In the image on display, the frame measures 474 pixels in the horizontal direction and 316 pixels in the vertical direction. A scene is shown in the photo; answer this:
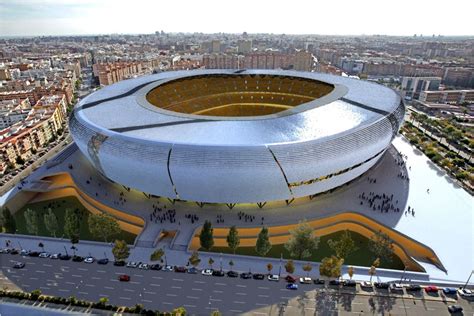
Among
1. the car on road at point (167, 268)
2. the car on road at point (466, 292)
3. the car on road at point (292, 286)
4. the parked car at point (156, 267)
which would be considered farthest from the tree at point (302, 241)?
the car on road at point (466, 292)

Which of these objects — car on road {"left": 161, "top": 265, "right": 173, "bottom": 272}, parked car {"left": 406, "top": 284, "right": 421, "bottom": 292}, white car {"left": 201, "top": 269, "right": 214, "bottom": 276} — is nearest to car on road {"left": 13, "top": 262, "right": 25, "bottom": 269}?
car on road {"left": 161, "top": 265, "right": 173, "bottom": 272}

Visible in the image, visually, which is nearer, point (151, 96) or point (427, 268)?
point (427, 268)

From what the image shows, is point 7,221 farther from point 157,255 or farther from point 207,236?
point 207,236

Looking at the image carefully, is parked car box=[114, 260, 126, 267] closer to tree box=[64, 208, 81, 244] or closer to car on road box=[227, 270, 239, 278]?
tree box=[64, 208, 81, 244]

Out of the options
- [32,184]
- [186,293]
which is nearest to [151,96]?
[32,184]

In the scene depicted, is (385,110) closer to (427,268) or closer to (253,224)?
(427,268)

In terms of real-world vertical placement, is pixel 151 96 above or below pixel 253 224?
above
